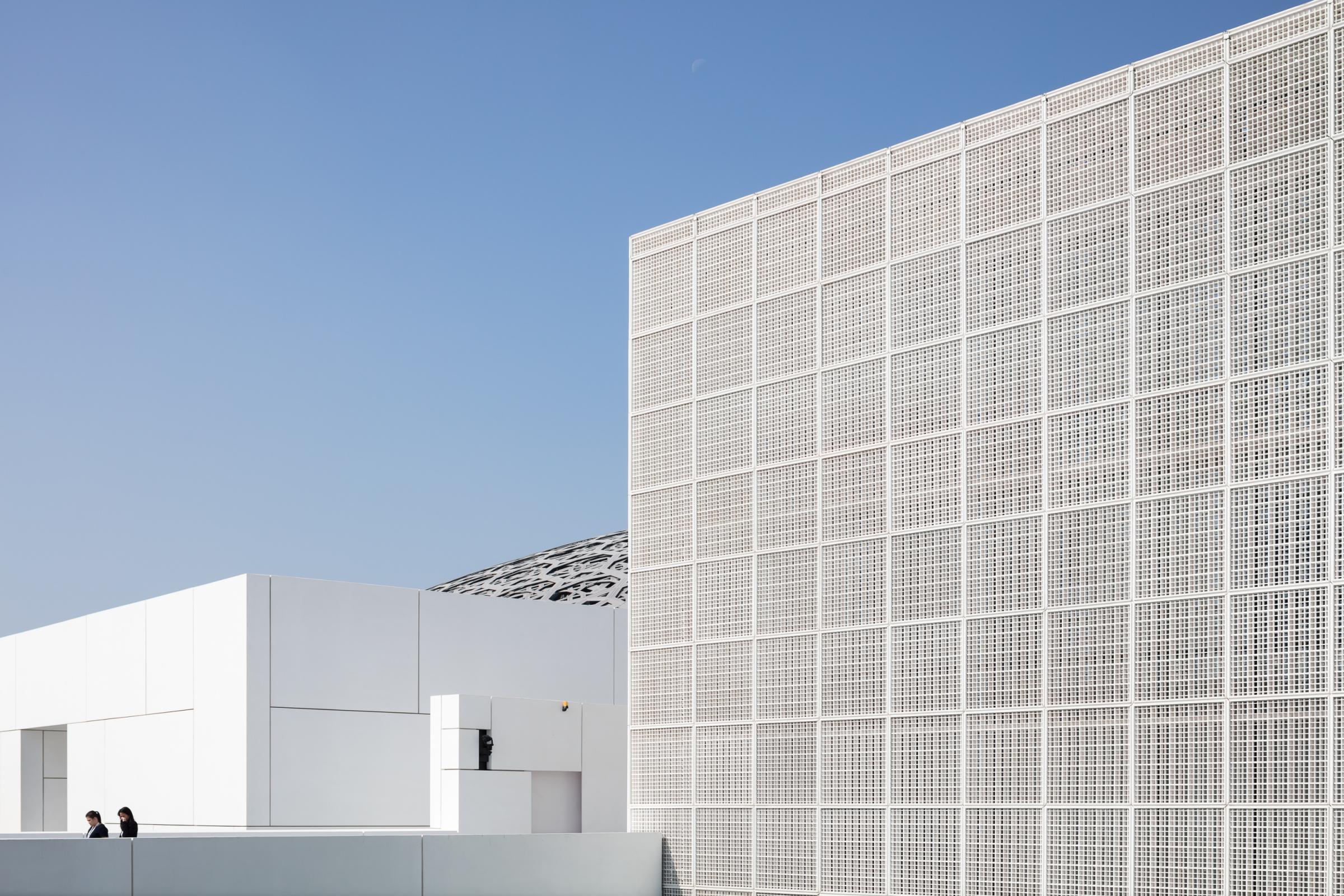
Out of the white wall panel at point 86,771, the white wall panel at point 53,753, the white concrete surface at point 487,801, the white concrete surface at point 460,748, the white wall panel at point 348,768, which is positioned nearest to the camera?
the white concrete surface at point 487,801

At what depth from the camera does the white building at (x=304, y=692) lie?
26.2m

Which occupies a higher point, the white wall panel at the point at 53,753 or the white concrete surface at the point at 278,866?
the white concrete surface at the point at 278,866

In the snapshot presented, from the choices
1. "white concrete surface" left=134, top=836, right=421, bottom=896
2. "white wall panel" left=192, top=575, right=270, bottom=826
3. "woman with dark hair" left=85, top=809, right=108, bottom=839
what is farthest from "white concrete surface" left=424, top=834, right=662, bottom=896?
"white wall panel" left=192, top=575, right=270, bottom=826

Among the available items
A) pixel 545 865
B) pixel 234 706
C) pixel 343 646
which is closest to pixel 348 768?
pixel 343 646

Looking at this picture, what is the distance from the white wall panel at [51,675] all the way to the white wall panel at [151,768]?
2097mm

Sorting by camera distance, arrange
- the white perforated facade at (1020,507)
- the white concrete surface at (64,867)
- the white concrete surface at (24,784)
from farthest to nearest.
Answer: the white concrete surface at (24,784) < the white concrete surface at (64,867) < the white perforated facade at (1020,507)

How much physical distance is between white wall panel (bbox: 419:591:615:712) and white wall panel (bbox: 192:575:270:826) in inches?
132

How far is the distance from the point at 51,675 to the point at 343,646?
32.2ft

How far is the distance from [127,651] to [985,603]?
785 inches

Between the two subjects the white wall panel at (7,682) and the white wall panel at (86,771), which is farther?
the white wall panel at (7,682)

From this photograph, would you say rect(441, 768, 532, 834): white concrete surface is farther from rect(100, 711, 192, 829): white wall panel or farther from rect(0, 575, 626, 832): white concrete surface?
rect(100, 711, 192, 829): white wall panel

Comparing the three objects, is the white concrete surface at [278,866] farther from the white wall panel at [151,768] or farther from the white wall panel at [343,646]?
the white wall panel at [151,768]

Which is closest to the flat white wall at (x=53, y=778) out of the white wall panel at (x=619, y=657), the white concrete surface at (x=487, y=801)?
the white wall panel at (x=619, y=657)

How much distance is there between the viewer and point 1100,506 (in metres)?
15.9
